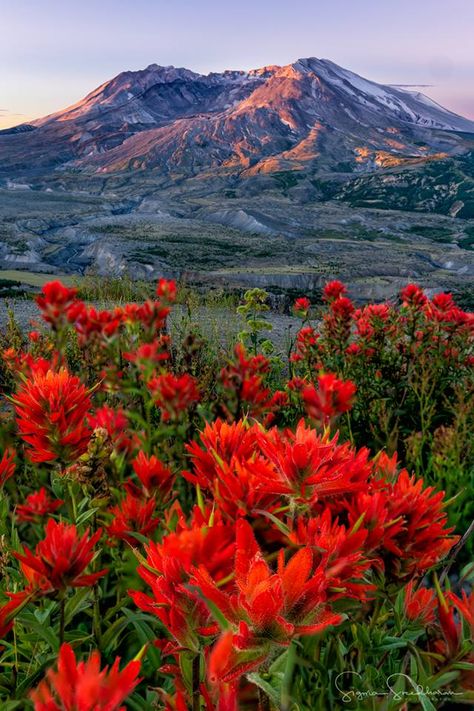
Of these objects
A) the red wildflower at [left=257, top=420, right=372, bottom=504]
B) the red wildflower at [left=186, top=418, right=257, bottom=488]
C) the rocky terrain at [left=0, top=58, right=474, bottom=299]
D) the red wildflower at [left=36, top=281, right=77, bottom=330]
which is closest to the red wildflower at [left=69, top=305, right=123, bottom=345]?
the red wildflower at [left=36, top=281, right=77, bottom=330]

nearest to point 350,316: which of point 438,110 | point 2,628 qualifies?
point 2,628

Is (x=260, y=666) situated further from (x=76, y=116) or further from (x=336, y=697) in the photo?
(x=76, y=116)

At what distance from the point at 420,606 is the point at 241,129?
5670 inches

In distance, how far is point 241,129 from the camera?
133 metres

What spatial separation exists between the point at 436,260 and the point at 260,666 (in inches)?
1549

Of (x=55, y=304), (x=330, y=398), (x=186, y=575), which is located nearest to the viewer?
(x=186, y=575)

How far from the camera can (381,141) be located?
134 m

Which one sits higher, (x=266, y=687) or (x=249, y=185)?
(x=249, y=185)

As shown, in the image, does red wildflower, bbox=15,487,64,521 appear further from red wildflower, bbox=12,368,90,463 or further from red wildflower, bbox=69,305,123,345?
red wildflower, bbox=69,305,123,345

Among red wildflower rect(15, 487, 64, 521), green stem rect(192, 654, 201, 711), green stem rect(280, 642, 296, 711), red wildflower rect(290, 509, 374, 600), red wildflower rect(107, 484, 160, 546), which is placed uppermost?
red wildflower rect(290, 509, 374, 600)

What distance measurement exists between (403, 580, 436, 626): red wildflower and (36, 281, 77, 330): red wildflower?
1.73 meters

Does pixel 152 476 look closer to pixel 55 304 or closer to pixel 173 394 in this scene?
pixel 173 394

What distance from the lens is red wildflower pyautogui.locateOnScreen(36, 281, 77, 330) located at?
2199mm

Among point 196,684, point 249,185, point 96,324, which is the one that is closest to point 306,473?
point 196,684
